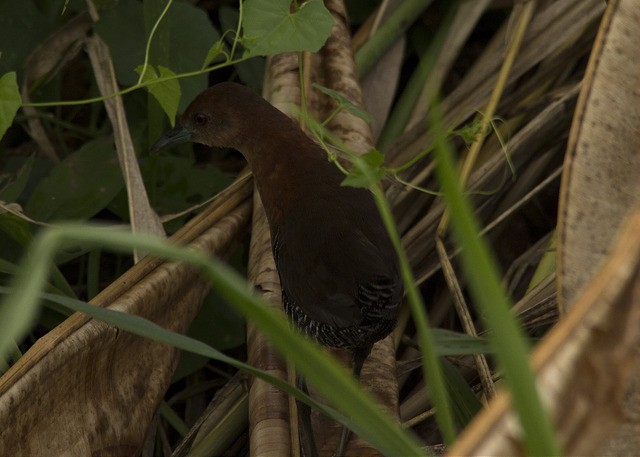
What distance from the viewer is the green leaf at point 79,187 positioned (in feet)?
5.33

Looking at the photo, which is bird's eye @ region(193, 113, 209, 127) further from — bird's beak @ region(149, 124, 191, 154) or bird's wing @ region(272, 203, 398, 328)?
bird's wing @ region(272, 203, 398, 328)

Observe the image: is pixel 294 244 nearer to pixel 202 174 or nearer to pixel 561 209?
pixel 202 174

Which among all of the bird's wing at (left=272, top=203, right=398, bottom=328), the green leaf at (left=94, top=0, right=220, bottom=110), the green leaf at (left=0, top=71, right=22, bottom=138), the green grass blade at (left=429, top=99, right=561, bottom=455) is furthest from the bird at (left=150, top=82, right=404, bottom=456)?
the green grass blade at (left=429, top=99, right=561, bottom=455)

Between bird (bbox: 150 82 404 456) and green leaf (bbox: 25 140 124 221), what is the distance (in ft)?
0.77

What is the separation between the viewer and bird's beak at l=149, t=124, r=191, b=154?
1699 mm

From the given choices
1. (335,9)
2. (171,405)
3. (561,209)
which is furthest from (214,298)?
(561,209)

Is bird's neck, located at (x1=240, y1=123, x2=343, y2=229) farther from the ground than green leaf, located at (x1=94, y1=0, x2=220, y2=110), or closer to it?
farther from the ground

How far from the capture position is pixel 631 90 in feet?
2.77

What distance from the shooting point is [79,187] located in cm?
164

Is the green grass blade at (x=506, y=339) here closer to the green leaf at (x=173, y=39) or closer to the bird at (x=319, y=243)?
the bird at (x=319, y=243)

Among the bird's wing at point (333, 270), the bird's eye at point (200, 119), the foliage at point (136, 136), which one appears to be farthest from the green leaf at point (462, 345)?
the bird's eye at point (200, 119)

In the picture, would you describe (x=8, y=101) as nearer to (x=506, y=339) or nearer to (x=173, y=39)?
(x=173, y=39)

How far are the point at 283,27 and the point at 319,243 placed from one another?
0.28 metres

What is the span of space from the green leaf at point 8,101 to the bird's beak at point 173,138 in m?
0.49
